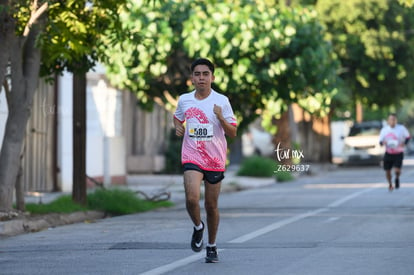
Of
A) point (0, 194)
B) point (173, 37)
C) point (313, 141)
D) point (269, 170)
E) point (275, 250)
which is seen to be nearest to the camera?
point (275, 250)

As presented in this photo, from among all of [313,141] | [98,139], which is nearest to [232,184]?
[98,139]

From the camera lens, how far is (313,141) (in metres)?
59.2

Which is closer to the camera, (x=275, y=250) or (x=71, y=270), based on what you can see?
(x=71, y=270)

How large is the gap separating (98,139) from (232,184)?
12.3 feet

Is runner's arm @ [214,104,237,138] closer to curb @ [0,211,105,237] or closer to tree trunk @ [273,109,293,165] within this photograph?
curb @ [0,211,105,237]

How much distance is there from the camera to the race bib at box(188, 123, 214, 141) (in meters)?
10.6

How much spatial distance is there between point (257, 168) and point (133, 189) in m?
9.57

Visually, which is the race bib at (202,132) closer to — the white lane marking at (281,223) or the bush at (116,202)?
the white lane marking at (281,223)

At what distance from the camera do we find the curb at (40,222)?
15242mm

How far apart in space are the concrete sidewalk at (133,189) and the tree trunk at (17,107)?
1.77 feet

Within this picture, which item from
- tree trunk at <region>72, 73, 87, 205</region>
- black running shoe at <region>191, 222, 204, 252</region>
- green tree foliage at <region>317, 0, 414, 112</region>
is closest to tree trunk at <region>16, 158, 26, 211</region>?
tree trunk at <region>72, 73, 87, 205</region>

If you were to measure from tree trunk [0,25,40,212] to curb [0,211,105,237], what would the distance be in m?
0.45

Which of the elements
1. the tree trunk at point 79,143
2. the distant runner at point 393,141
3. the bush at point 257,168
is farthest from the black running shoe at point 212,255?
the bush at point 257,168

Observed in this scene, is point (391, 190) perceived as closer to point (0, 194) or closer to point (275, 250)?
point (0, 194)
